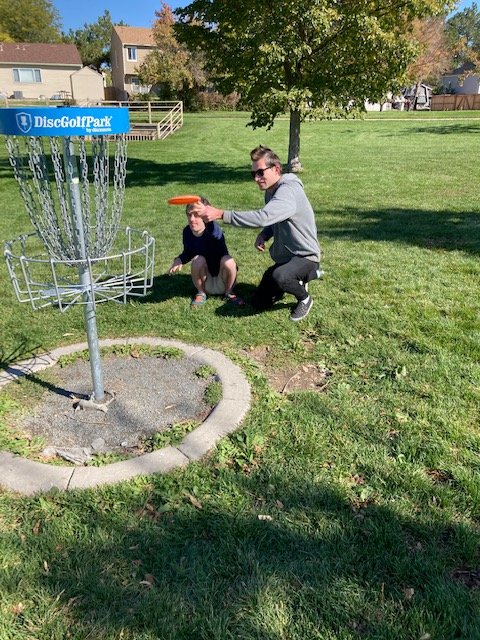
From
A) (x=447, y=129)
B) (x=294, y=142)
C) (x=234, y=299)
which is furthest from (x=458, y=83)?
(x=234, y=299)

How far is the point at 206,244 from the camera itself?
481cm

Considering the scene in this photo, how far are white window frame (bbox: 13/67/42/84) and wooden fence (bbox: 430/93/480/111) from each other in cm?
3376

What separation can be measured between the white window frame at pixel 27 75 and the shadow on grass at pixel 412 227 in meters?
45.2

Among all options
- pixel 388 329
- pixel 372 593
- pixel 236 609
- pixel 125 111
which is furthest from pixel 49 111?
pixel 388 329

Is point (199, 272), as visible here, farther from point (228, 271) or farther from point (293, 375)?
point (293, 375)

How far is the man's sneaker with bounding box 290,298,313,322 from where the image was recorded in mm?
4537

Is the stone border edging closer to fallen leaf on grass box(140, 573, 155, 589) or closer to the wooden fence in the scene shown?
fallen leaf on grass box(140, 573, 155, 589)

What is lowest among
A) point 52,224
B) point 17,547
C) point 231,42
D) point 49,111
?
point 17,547

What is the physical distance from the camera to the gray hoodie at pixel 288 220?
3840 millimetres

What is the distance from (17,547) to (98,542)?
35 centimetres

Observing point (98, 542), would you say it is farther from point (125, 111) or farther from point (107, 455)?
point (125, 111)

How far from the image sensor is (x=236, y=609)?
1.98 meters

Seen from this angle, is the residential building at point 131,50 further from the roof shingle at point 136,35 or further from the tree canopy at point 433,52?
the tree canopy at point 433,52

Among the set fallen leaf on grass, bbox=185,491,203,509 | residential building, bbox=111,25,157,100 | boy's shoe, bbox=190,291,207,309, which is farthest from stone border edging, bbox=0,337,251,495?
residential building, bbox=111,25,157,100
